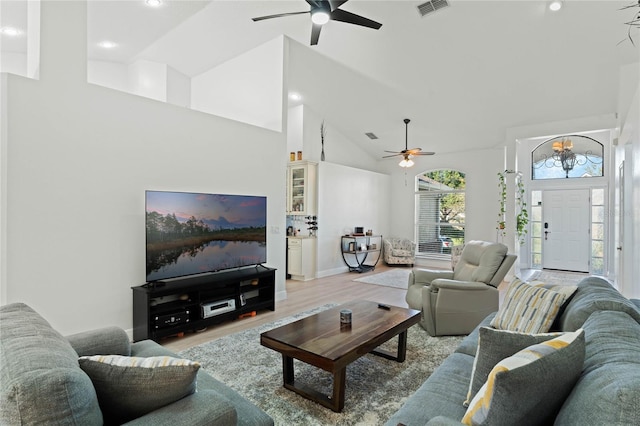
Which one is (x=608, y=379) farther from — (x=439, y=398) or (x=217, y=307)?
(x=217, y=307)

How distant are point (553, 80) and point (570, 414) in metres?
5.46

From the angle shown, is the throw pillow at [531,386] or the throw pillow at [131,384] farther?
the throw pillow at [131,384]

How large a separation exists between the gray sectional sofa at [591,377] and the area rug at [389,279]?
391cm

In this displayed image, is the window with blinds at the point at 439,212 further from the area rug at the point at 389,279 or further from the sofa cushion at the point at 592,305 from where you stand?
the sofa cushion at the point at 592,305

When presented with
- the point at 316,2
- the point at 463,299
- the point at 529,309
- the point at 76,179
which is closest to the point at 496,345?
the point at 529,309

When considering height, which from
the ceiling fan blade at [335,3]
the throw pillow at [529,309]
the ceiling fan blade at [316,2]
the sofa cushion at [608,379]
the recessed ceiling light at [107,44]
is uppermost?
the recessed ceiling light at [107,44]

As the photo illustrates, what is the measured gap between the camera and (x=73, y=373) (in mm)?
957

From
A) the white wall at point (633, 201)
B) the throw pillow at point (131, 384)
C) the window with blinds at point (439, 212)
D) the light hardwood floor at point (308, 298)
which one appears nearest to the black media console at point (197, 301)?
the light hardwood floor at point (308, 298)

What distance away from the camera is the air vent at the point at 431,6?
4062 mm

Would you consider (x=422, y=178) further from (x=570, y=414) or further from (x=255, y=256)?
(x=570, y=414)

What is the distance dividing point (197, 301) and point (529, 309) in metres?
3.09

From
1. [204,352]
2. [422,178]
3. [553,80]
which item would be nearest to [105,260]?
[204,352]

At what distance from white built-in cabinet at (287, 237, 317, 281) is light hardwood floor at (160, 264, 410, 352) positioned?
211mm

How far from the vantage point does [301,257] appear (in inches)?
256
